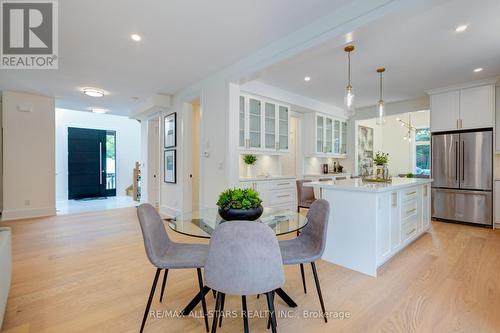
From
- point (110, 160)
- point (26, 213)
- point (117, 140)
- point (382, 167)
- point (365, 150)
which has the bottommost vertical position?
point (26, 213)

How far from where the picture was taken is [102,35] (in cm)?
279

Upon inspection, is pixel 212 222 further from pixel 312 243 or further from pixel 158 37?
pixel 158 37

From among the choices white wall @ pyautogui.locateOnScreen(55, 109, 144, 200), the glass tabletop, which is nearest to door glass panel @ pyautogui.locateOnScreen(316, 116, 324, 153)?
the glass tabletop

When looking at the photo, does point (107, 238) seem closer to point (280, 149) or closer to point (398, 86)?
point (280, 149)

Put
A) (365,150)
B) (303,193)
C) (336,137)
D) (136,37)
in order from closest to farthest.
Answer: (136,37) < (303,193) < (336,137) < (365,150)

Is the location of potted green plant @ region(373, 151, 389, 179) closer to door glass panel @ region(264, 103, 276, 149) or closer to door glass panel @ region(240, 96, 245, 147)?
door glass panel @ region(264, 103, 276, 149)

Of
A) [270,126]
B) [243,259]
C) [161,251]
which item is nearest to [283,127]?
[270,126]

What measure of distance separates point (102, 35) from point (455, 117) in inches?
236

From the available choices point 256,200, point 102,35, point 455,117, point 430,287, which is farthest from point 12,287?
point 455,117

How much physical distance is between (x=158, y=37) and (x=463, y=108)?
5.42m

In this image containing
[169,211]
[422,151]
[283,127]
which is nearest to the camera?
[283,127]

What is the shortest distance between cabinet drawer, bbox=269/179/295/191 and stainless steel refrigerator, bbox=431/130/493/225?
2838 mm

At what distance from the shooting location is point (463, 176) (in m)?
4.47

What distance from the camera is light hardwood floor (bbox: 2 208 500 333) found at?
69.2 inches
